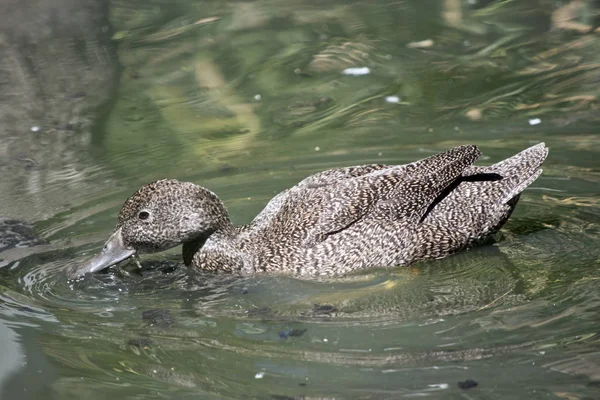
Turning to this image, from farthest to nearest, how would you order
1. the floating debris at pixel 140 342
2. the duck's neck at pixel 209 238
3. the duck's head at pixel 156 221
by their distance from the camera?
the duck's neck at pixel 209 238
the duck's head at pixel 156 221
the floating debris at pixel 140 342

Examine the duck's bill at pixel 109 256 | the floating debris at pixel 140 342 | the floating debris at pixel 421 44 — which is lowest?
the floating debris at pixel 140 342

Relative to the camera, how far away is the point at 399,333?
6684mm

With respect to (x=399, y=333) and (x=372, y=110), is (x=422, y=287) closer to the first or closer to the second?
(x=399, y=333)

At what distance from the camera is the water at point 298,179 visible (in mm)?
6281

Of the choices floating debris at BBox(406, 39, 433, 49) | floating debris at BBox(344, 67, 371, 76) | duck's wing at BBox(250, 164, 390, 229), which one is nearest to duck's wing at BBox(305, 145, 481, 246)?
duck's wing at BBox(250, 164, 390, 229)

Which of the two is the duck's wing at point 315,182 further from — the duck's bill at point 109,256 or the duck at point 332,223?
the duck's bill at point 109,256

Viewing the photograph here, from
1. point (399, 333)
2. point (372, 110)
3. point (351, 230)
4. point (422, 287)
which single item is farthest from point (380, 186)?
point (372, 110)

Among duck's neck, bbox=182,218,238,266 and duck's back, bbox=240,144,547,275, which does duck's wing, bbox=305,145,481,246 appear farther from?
duck's neck, bbox=182,218,238,266

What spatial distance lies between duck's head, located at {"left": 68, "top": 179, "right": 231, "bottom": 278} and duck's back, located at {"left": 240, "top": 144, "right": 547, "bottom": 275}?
1.55ft

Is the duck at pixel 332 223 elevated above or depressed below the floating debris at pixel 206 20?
below

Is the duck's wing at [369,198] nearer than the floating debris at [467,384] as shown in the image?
No

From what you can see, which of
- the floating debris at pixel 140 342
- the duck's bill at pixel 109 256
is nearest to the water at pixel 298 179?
the floating debris at pixel 140 342

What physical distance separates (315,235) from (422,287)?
0.95m

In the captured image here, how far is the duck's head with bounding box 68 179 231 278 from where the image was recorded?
7.83 m
